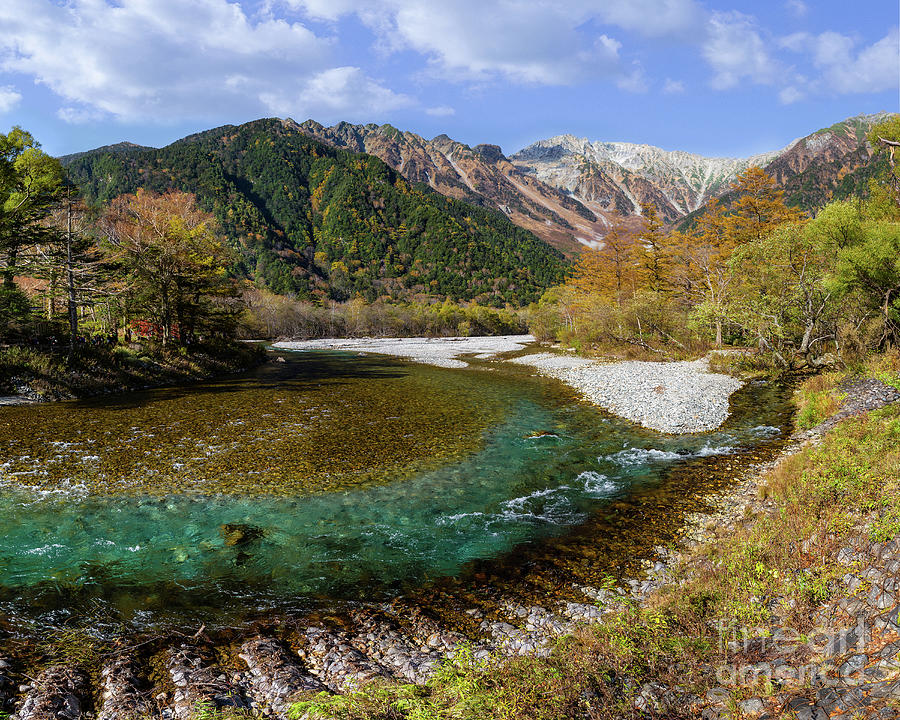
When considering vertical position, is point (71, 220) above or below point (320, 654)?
above

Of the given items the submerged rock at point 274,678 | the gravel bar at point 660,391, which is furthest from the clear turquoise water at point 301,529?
the gravel bar at point 660,391

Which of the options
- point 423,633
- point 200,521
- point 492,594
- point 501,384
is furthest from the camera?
point 501,384

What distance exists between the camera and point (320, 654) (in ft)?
18.8

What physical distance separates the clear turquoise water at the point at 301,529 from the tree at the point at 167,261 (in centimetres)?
2033

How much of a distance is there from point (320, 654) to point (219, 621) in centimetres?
189

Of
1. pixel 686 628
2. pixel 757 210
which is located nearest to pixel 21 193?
pixel 686 628

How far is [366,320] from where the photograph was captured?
123 meters

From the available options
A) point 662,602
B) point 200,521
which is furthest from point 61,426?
point 662,602

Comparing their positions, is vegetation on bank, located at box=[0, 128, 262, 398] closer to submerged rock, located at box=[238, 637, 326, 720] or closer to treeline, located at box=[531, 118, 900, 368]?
submerged rock, located at box=[238, 637, 326, 720]

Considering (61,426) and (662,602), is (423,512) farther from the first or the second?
(61,426)

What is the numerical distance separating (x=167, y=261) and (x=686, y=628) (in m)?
38.1

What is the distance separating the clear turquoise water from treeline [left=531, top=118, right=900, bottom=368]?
1445cm

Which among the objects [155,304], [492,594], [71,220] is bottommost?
[492,594]

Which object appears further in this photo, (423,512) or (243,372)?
(243,372)
